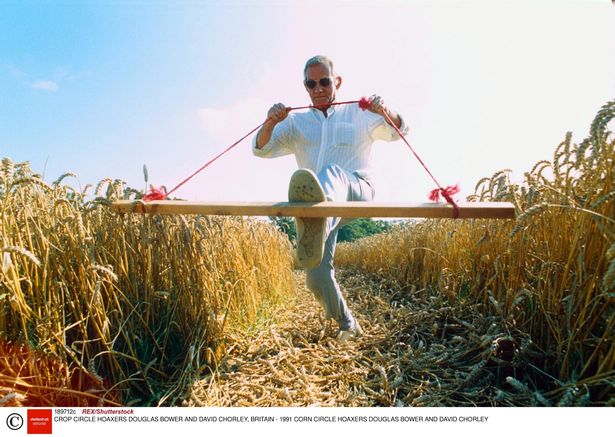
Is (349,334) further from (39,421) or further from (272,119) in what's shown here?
(39,421)

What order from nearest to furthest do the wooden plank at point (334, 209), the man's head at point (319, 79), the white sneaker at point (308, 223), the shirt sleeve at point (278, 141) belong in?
1. the wooden plank at point (334, 209)
2. the white sneaker at point (308, 223)
3. the man's head at point (319, 79)
4. the shirt sleeve at point (278, 141)

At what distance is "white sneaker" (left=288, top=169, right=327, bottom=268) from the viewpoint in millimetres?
1475

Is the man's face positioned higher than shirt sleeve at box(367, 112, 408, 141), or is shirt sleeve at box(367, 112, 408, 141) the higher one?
the man's face

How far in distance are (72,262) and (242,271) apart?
1.32 meters

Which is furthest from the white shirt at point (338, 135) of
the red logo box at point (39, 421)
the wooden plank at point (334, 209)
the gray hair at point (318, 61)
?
the red logo box at point (39, 421)

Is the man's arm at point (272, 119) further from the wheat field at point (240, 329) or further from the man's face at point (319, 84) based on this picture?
the wheat field at point (240, 329)

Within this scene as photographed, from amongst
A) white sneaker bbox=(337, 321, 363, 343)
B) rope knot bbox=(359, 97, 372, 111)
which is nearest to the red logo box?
white sneaker bbox=(337, 321, 363, 343)

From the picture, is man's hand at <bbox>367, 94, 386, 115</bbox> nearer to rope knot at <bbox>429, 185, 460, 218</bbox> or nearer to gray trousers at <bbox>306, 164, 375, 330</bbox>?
gray trousers at <bbox>306, 164, 375, 330</bbox>

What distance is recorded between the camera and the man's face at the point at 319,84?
7.11ft

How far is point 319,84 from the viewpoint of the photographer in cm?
219

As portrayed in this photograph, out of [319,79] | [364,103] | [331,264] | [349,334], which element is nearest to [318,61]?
[319,79]

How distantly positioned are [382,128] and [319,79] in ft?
1.74

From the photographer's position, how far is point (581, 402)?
1103 millimetres

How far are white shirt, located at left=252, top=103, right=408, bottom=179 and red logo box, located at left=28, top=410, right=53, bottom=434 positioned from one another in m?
1.77
